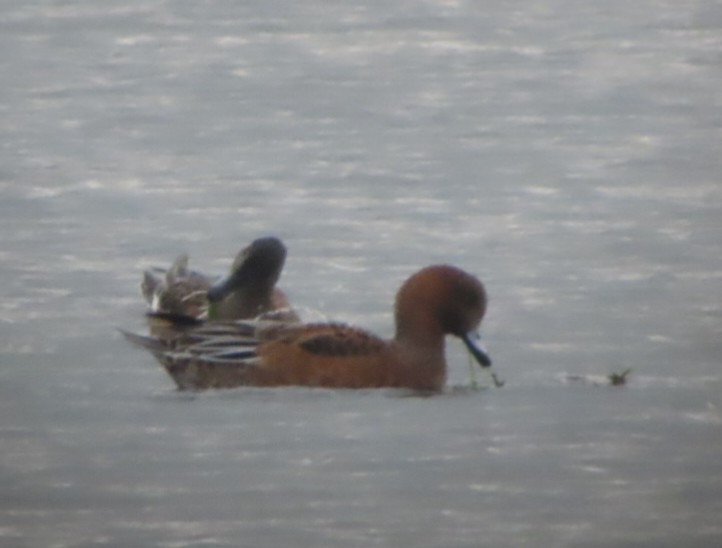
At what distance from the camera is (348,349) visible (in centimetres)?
1066

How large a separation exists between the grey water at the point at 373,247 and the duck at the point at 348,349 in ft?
0.34

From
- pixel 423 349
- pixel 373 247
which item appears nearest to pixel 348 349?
pixel 423 349

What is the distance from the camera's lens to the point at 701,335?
36.5ft

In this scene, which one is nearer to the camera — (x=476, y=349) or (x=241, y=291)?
(x=476, y=349)

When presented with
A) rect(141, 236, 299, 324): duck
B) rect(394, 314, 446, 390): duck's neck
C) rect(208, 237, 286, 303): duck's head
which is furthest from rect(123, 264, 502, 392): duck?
rect(208, 237, 286, 303): duck's head

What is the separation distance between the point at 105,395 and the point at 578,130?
6141 mm

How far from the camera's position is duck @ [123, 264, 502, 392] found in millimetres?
10672

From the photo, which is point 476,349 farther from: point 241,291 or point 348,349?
point 241,291

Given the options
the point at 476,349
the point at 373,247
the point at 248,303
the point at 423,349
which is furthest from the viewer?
the point at 373,247

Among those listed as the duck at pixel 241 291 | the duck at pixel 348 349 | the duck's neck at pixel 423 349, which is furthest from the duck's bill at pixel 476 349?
the duck at pixel 241 291

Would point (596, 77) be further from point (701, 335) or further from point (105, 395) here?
point (105, 395)

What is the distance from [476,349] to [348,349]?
0.53m

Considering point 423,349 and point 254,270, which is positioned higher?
point 254,270

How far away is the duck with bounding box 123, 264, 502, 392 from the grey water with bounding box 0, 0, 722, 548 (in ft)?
0.34
